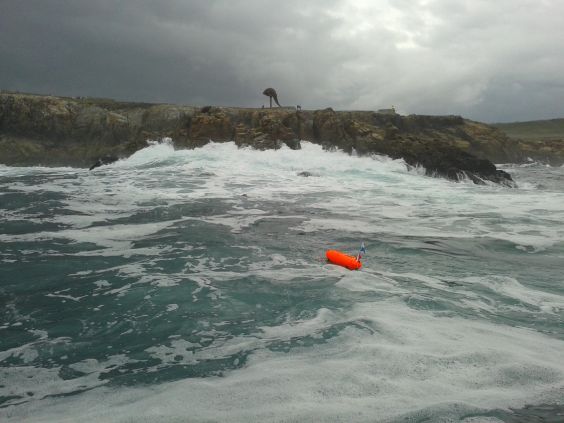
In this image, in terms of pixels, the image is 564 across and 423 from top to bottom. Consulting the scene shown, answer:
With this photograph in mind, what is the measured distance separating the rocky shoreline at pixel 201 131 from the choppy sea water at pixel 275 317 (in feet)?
54.6

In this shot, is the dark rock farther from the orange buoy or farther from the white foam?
the white foam

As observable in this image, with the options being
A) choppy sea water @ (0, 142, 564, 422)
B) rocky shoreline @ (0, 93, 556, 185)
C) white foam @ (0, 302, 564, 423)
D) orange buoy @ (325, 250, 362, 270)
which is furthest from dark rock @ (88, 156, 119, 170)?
white foam @ (0, 302, 564, 423)

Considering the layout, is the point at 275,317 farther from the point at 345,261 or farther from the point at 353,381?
the point at 345,261

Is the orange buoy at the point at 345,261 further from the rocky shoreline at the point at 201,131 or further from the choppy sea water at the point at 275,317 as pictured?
the rocky shoreline at the point at 201,131

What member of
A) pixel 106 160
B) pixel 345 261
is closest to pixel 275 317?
pixel 345 261

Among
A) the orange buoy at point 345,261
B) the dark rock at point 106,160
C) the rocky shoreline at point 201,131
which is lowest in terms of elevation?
the orange buoy at point 345,261

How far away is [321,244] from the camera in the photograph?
7.36 meters

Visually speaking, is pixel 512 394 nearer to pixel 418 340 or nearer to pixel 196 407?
pixel 418 340

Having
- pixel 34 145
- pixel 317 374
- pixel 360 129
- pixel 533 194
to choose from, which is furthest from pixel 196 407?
pixel 34 145

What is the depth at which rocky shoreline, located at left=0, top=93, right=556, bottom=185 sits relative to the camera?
26.1 meters

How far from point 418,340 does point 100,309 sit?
3.13 m

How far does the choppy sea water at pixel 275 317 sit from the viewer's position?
2797 mm

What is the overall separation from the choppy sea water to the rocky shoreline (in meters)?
16.7

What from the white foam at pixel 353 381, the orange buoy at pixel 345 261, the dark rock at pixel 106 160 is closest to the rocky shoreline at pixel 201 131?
the dark rock at pixel 106 160
